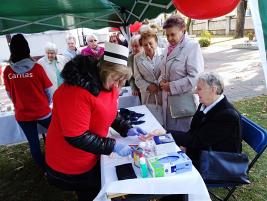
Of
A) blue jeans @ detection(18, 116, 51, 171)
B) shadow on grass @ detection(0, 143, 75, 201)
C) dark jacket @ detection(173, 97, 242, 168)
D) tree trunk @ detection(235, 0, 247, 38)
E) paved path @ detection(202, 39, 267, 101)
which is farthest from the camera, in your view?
A: tree trunk @ detection(235, 0, 247, 38)

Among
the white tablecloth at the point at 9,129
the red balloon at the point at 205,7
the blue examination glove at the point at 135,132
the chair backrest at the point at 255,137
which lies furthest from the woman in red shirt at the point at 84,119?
the white tablecloth at the point at 9,129

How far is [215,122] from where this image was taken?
2100 millimetres

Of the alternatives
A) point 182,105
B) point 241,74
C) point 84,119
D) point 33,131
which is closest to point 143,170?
point 84,119

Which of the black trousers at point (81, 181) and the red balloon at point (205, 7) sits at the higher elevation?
the red balloon at point (205, 7)

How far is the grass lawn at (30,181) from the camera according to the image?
281 cm

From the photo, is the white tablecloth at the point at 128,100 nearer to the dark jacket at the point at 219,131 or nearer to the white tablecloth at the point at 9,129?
the white tablecloth at the point at 9,129

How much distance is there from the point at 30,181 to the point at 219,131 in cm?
240

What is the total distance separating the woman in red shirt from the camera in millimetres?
1491

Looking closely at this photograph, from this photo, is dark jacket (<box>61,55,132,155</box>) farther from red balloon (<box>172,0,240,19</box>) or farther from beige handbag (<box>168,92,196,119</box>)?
beige handbag (<box>168,92,196,119</box>)

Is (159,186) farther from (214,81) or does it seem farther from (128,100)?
(128,100)

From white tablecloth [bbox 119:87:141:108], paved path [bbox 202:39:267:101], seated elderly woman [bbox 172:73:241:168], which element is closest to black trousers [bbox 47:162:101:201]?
seated elderly woman [bbox 172:73:241:168]

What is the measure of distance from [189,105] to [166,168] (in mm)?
1324

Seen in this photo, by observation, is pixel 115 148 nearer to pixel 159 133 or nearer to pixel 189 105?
pixel 159 133

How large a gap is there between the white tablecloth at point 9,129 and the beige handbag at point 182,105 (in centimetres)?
201
